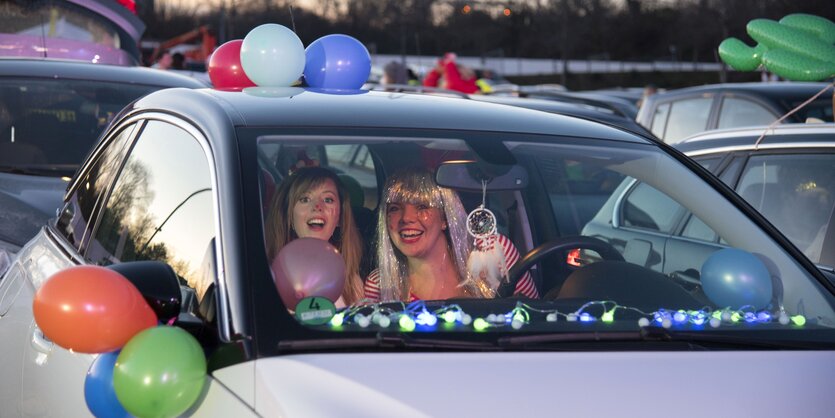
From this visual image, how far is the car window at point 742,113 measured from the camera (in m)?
9.57

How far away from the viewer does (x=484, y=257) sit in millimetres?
3811

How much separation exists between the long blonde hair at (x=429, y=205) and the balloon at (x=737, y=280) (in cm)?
69

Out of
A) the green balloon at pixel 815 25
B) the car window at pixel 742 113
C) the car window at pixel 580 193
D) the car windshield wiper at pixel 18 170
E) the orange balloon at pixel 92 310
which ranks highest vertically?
the green balloon at pixel 815 25

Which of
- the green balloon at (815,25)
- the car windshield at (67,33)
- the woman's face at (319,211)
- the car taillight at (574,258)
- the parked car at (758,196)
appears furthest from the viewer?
the car windshield at (67,33)

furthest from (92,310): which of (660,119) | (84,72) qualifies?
(660,119)

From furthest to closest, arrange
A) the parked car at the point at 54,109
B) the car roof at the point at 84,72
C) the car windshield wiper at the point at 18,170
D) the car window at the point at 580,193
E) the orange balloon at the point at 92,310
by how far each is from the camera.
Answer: the car window at the point at 580,193 < the car roof at the point at 84,72 < the parked car at the point at 54,109 < the car windshield wiper at the point at 18,170 < the orange balloon at the point at 92,310

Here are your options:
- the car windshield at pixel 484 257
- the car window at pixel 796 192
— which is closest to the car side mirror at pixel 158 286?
the car windshield at pixel 484 257

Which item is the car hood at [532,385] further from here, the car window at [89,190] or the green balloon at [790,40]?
the green balloon at [790,40]

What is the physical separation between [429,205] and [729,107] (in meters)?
6.83

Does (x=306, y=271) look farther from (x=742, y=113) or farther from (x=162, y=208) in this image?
(x=742, y=113)

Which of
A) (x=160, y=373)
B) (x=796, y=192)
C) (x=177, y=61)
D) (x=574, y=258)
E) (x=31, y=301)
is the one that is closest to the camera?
(x=160, y=373)

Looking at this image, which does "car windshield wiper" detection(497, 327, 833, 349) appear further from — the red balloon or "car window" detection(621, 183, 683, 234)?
"car window" detection(621, 183, 683, 234)

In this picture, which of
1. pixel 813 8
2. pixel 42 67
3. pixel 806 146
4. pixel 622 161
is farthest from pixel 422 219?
pixel 813 8

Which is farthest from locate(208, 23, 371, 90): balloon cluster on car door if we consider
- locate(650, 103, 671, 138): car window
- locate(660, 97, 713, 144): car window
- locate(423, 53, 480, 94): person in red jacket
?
locate(423, 53, 480, 94): person in red jacket
